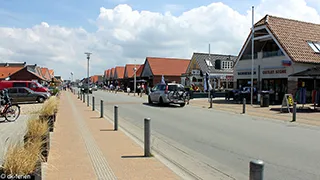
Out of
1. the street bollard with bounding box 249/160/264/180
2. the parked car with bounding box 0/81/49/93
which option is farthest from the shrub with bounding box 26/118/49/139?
the parked car with bounding box 0/81/49/93

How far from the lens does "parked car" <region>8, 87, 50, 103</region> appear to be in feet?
86.6

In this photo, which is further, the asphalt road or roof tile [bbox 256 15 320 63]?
roof tile [bbox 256 15 320 63]

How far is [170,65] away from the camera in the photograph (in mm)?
64188

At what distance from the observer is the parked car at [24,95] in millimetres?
26406

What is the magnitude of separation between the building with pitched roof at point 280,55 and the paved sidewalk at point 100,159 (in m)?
20.1

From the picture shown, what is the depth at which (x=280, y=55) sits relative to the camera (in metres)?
27.1

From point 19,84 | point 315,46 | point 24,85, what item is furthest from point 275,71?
point 19,84

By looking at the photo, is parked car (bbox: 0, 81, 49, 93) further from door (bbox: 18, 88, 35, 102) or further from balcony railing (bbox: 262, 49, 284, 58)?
balcony railing (bbox: 262, 49, 284, 58)

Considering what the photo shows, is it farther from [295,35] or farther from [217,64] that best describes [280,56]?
[217,64]

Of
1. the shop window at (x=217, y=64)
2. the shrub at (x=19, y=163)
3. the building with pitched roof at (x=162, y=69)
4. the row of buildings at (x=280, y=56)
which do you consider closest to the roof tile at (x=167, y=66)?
the building with pitched roof at (x=162, y=69)

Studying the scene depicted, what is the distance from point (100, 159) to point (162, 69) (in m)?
55.3

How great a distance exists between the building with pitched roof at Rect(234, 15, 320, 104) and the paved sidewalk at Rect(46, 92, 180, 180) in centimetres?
2010

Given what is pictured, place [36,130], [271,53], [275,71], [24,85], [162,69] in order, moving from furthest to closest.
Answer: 1. [162,69]
2. [24,85]
3. [271,53]
4. [275,71]
5. [36,130]

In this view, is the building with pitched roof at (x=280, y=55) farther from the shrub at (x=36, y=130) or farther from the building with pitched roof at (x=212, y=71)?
the shrub at (x=36, y=130)
